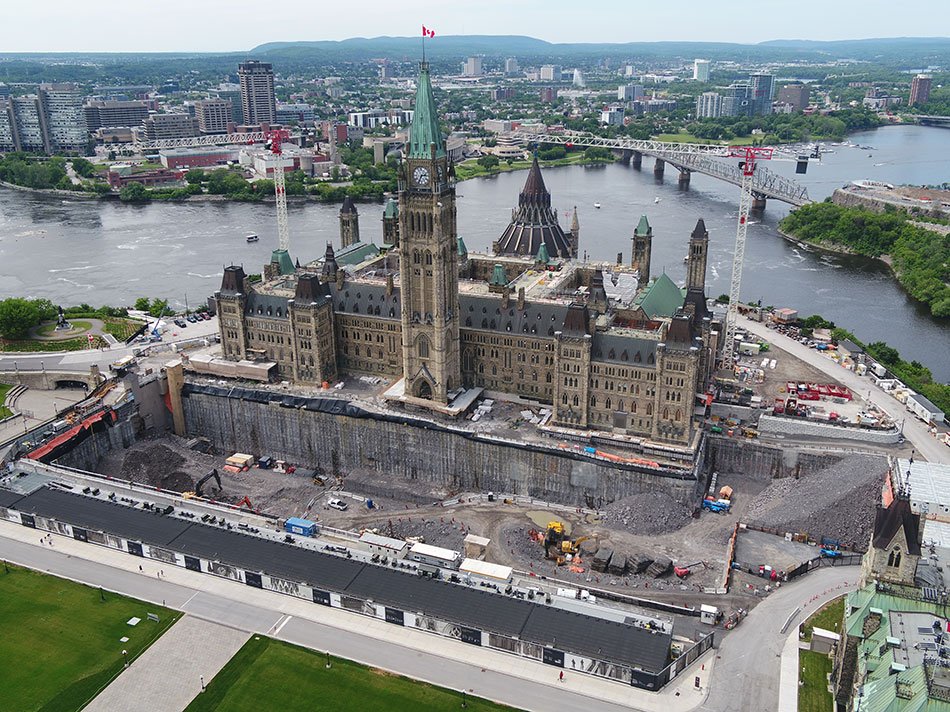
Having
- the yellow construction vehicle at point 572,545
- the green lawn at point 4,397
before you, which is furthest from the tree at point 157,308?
the yellow construction vehicle at point 572,545

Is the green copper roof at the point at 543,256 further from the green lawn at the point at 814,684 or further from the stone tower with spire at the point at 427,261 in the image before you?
the green lawn at the point at 814,684

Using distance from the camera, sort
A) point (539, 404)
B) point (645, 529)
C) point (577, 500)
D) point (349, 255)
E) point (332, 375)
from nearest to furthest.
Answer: point (645, 529) < point (577, 500) < point (539, 404) < point (332, 375) < point (349, 255)

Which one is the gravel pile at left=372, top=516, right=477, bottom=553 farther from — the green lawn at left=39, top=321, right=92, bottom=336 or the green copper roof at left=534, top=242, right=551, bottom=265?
the green lawn at left=39, top=321, right=92, bottom=336

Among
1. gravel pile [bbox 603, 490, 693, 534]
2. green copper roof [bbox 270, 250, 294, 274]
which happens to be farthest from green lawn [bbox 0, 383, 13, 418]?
gravel pile [bbox 603, 490, 693, 534]

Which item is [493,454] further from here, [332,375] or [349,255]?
[349,255]

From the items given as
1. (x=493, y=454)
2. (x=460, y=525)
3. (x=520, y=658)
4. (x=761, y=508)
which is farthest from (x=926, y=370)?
(x=520, y=658)

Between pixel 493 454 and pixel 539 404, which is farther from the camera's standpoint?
pixel 539 404

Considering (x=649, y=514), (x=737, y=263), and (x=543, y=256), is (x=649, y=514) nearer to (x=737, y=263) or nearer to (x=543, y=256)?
(x=543, y=256)
